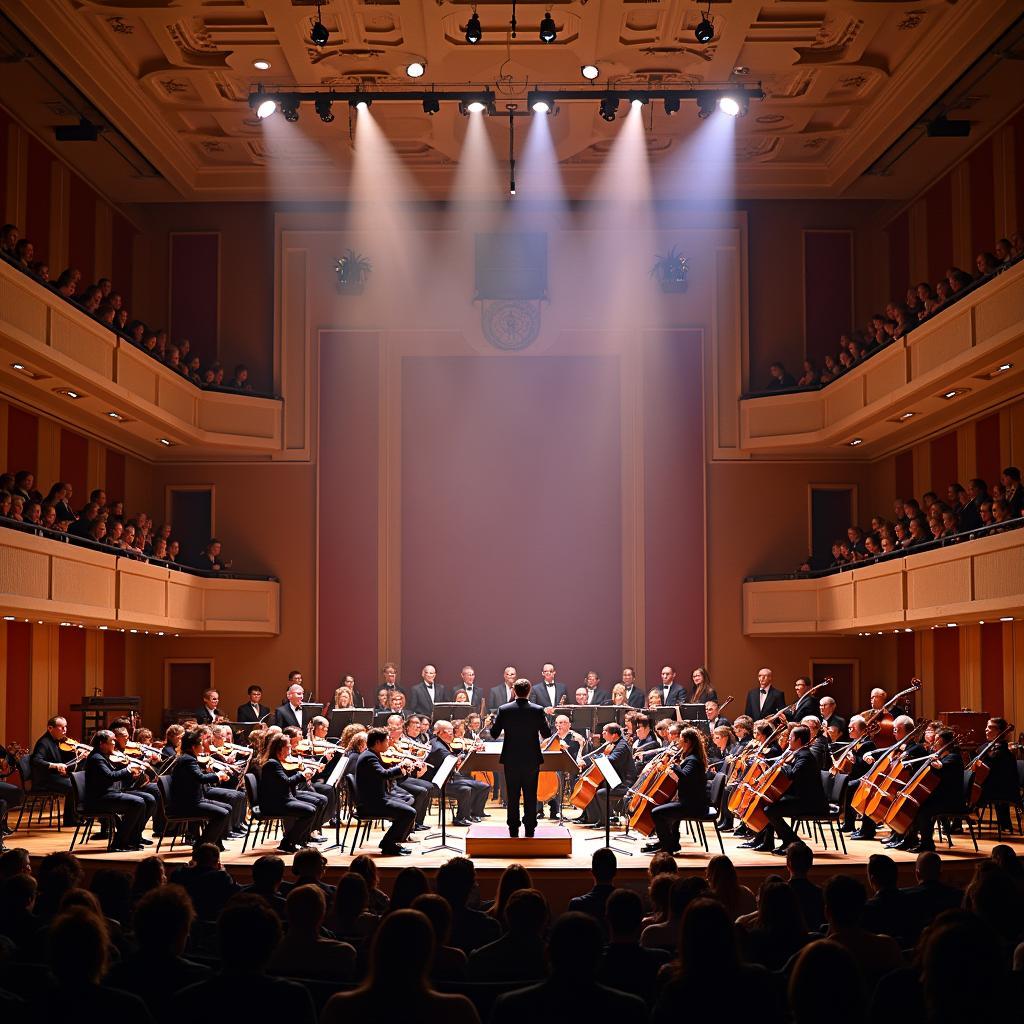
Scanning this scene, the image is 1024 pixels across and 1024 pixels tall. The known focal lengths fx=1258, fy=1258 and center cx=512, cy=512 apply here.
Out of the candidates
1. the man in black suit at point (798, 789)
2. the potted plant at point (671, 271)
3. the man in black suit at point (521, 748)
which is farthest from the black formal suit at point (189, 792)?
the potted plant at point (671, 271)

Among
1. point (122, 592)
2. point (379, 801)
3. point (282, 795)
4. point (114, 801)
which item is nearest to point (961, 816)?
point (379, 801)

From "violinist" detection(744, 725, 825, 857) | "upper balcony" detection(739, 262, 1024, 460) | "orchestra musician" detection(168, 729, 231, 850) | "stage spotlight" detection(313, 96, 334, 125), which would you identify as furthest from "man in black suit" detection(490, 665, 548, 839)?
"stage spotlight" detection(313, 96, 334, 125)

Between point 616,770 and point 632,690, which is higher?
point 632,690

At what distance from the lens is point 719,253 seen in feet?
60.5

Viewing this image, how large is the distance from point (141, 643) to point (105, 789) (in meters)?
7.90

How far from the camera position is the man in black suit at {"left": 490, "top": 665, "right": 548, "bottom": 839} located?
9.88m

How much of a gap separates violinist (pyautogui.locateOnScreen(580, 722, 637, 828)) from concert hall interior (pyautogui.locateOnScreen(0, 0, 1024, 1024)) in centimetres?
5

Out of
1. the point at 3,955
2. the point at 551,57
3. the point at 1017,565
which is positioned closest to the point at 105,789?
the point at 3,955

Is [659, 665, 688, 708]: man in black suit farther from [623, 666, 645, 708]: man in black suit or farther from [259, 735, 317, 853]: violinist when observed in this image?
[259, 735, 317, 853]: violinist

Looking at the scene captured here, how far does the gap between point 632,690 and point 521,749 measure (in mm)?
6419

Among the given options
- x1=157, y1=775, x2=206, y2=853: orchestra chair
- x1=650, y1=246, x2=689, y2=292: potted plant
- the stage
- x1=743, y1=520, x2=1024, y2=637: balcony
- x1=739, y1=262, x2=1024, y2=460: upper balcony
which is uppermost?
x1=650, y1=246, x2=689, y2=292: potted plant

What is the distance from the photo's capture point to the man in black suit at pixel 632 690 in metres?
15.8

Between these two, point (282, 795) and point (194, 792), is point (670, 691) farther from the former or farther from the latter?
point (194, 792)

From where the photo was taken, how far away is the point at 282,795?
10047 millimetres
